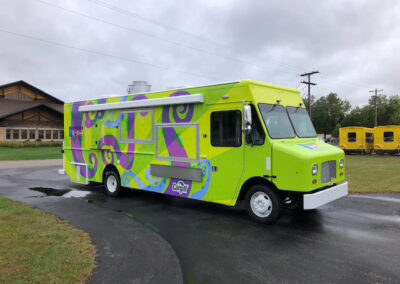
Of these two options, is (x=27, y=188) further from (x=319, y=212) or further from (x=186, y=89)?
(x=319, y=212)

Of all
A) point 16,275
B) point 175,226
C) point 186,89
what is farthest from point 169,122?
point 16,275

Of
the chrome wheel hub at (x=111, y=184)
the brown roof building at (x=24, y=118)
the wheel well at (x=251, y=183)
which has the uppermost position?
the brown roof building at (x=24, y=118)

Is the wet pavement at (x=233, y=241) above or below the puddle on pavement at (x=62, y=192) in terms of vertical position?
below

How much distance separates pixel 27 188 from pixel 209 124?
755 cm

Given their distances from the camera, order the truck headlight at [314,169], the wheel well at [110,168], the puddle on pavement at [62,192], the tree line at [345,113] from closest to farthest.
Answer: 1. the truck headlight at [314,169]
2. the wheel well at [110,168]
3. the puddle on pavement at [62,192]
4. the tree line at [345,113]

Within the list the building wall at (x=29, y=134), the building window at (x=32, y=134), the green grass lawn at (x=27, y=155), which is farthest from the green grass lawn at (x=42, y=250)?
the building window at (x=32, y=134)

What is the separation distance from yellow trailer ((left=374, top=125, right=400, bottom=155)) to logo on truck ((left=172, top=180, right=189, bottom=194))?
89.5ft

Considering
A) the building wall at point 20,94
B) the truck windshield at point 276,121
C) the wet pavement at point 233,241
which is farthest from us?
the building wall at point 20,94

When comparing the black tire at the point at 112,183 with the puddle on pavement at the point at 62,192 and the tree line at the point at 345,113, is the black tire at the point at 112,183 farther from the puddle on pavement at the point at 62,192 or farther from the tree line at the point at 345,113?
the tree line at the point at 345,113

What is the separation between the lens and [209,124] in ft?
23.4

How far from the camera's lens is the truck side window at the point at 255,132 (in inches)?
250

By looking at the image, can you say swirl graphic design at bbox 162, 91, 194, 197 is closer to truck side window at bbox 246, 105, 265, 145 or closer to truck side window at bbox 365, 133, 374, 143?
truck side window at bbox 246, 105, 265, 145

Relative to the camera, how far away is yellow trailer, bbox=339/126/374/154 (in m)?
30.3

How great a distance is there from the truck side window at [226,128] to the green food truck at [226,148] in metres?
0.02
